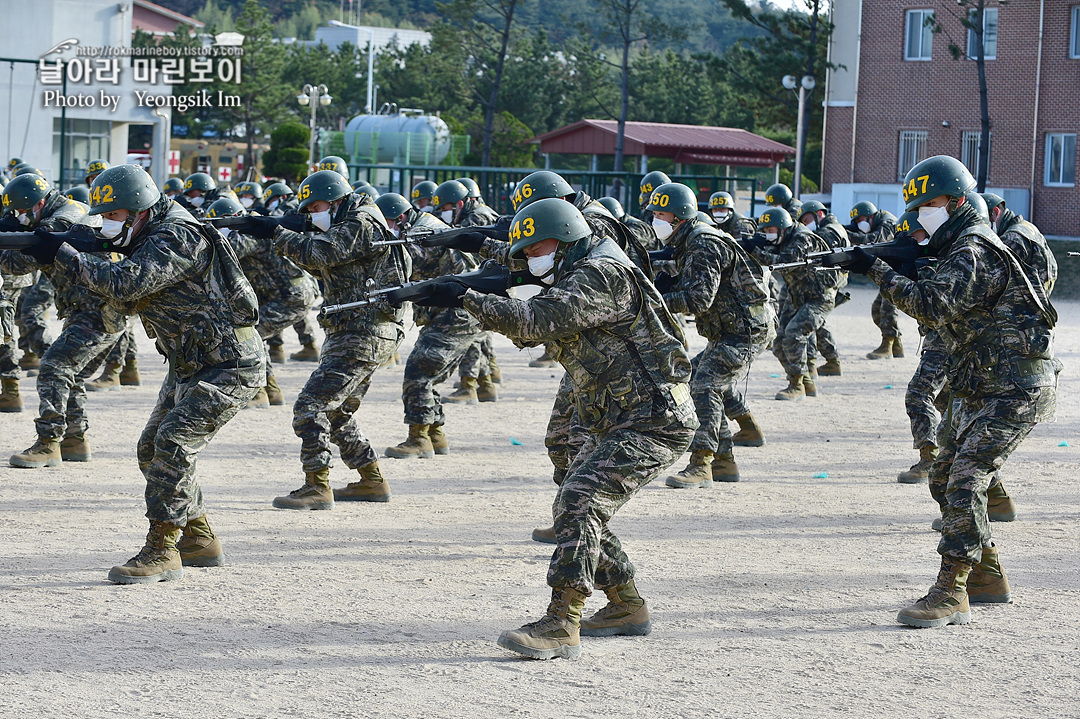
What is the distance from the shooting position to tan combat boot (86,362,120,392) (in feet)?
43.9

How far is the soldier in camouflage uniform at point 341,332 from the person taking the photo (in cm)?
855

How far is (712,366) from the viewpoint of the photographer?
970 centimetres

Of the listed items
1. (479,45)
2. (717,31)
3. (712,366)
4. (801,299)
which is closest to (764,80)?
(479,45)

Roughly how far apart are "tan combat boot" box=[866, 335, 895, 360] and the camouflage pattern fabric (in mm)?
12047

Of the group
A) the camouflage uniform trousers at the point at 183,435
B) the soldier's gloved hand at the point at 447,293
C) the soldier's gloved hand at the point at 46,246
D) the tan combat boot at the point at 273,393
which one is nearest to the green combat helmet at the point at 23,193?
the tan combat boot at the point at 273,393

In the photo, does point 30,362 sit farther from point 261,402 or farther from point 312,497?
point 312,497

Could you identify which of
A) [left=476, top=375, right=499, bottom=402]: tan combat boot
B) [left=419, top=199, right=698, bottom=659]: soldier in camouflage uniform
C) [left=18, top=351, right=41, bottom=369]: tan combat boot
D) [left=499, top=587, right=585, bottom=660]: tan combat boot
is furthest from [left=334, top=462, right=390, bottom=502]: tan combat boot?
[left=18, top=351, right=41, bottom=369]: tan combat boot

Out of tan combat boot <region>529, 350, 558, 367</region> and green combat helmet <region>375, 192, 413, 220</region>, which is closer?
green combat helmet <region>375, 192, 413, 220</region>

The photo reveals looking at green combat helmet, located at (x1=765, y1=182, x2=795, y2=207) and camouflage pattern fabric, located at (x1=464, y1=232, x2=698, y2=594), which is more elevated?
green combat helmet, located at (x1=765, y1=182, x2=795, y2=207)

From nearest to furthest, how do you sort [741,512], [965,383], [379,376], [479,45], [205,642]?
[205,642] < [965,383] < [741,512] < [379,376] < [479,45]

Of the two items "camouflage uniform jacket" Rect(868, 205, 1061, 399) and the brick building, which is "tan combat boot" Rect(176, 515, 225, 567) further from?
the brick building

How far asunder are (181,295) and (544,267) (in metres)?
2.10

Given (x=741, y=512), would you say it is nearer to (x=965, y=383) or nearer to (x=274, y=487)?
(x=965, y=383)

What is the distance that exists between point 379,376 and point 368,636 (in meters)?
9.14
